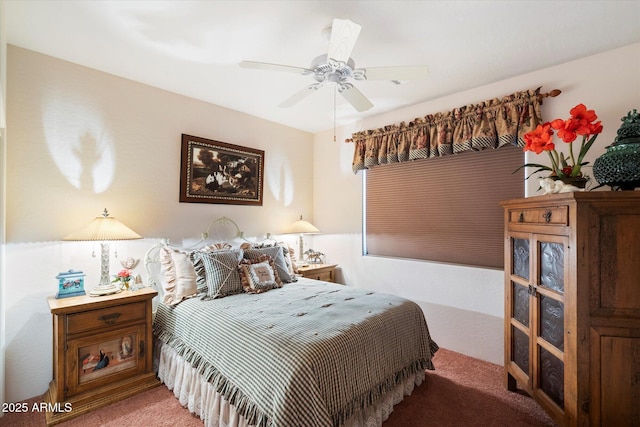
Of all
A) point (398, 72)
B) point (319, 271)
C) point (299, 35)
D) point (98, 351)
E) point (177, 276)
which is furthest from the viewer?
point (319, 271)

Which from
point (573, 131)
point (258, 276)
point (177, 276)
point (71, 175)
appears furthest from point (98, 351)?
point (573, 131)

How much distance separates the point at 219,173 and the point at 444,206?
101 inches

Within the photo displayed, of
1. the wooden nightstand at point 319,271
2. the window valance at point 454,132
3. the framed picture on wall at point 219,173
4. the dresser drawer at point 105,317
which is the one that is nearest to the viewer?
the dresser drawer at point 105,317

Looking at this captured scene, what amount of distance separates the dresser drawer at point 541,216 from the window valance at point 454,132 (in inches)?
31.6

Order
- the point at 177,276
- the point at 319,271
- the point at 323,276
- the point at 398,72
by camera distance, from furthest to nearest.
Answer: the point at 323,276, the point at 319,271, the point at 177,276, the point at 398,72

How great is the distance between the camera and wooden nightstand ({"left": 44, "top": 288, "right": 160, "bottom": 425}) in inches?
77.9

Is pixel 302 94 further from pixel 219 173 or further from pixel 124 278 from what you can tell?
pixel 124 278

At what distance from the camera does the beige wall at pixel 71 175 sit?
2160 mm

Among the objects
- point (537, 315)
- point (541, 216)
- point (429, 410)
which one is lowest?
point (429, 410)

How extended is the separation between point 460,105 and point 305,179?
2.23 m

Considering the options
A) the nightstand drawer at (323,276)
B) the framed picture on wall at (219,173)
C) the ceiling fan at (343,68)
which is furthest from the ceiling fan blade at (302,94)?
the nightstand drawer at (323,276)

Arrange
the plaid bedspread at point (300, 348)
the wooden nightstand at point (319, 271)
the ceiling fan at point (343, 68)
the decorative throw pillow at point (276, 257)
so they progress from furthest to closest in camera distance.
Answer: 1. the wooden nightstand at point (319, 271)
2. the decorative throw pillow at point (276, 257)
3. the ceiling fan at point (343, 68)
4. the plaid bedspread at point (300, 348)

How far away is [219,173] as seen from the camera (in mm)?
3307

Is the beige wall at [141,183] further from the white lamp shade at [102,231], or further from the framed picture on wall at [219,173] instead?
the white lamp shade at [102,231]
